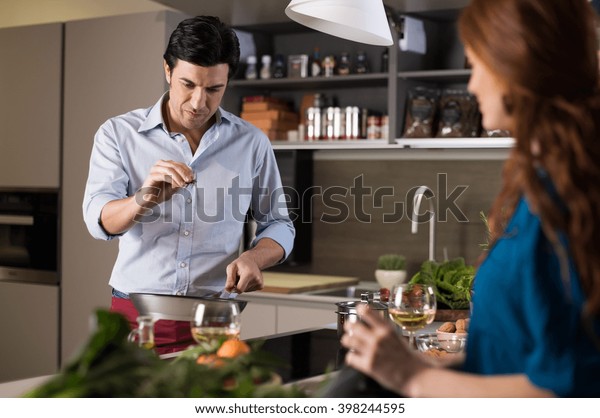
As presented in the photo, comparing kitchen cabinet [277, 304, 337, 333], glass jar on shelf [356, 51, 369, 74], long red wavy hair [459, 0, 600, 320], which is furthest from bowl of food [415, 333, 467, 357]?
glass jar on shelf [356, 51, 369, 74]

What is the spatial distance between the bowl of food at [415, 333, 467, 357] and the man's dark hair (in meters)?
1.07

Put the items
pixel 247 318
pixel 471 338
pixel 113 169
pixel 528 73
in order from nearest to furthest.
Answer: pixel 528 73 < pixel 471 338 < pixel 113 169 < pixel 247 318

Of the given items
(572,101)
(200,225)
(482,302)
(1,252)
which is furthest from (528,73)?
(1,252)

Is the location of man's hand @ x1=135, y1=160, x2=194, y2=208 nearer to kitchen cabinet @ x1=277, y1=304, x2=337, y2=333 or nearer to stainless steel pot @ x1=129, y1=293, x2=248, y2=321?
stainless steel pot @ x1=129, y1=293, x2=248, y2=321

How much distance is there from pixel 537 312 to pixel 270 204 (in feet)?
6.37

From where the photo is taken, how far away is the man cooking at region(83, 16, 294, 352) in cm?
262

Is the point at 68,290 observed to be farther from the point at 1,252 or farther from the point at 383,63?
the point at 383,63

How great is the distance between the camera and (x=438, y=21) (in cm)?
454

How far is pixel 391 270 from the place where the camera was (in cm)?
443

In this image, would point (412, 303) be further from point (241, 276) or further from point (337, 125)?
point (337, 125)

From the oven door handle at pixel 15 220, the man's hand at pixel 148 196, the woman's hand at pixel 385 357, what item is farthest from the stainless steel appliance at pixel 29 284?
the woman's hand at pixel 385 357

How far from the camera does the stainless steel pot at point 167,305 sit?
201 centimetres

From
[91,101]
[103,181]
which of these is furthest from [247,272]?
[91,101]

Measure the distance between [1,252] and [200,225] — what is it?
250cm
